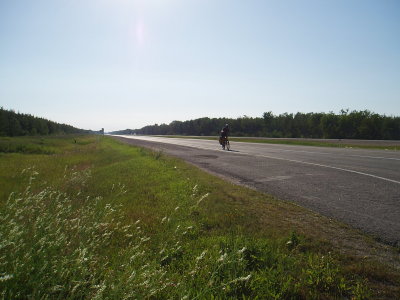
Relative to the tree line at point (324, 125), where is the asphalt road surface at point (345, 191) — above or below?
below

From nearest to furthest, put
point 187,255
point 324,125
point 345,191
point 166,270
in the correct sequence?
point 166,270 → point 187,255 → point 345,191 → point 324,125

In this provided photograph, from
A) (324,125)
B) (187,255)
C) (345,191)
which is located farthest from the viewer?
(324,125)

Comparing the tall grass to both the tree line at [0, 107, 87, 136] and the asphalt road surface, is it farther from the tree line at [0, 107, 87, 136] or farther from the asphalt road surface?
the tree line at [0, 107, 87, 136]

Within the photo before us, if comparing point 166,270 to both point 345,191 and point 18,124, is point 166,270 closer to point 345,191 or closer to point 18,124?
point 345,191

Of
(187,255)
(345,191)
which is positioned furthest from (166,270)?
(345,191)

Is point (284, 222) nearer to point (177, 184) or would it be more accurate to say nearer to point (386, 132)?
point (177, 184)

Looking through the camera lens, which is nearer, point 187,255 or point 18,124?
point 187,255

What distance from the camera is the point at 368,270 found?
2.75 m

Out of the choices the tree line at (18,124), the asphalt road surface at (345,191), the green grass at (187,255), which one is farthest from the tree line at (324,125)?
the tree line at (18,124)

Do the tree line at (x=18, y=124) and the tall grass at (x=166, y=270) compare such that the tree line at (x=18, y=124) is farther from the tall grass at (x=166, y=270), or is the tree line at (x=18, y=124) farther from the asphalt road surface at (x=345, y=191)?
the tall grass at (x=166, y=270)

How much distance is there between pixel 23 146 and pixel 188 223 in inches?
1194

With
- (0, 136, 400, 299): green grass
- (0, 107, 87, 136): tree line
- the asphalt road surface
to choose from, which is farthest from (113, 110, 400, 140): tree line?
(0, 107, 87, 136): tree line

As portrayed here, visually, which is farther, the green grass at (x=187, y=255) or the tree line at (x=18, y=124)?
the tree line at (x=18, y=124)

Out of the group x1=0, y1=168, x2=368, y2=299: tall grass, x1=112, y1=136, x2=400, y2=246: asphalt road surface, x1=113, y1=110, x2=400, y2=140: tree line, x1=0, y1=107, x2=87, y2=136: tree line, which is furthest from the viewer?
x1=0, y1=107, x2=87, y2=136: tree line
